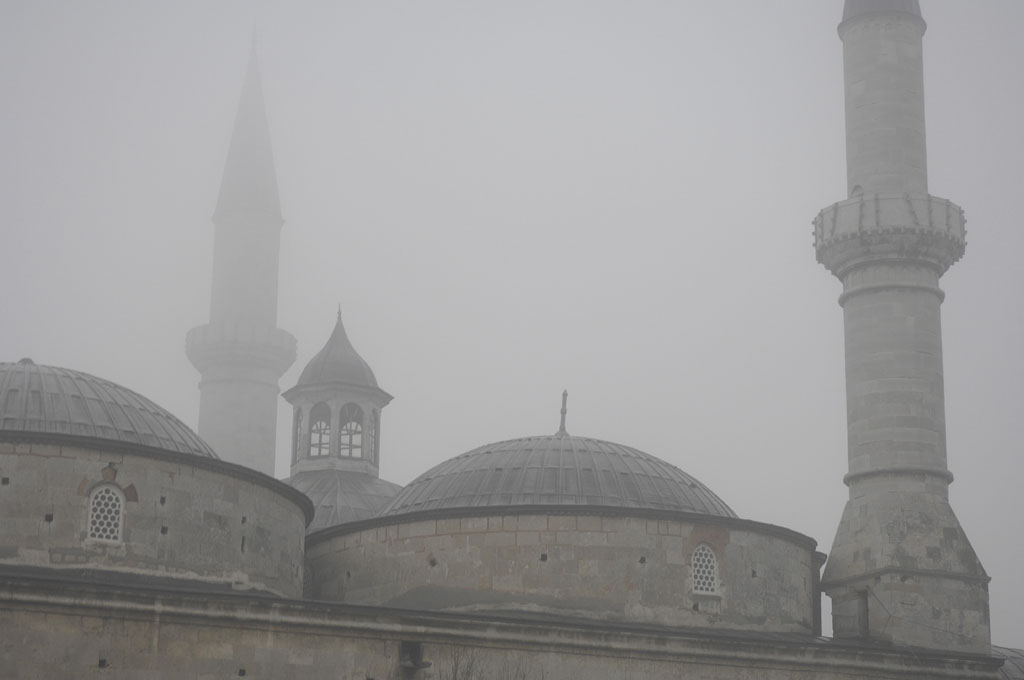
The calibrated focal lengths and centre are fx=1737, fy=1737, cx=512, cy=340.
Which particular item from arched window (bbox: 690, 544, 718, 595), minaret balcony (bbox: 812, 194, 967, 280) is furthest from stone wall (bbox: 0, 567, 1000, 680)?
minaret balcony (bbox: 812, 194, 967, 280)

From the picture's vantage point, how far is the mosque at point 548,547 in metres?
22.9

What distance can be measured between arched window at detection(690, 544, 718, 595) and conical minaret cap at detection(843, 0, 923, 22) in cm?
1188

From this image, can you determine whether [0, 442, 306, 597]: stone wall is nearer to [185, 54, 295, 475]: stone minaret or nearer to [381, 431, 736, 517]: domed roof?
[381, 431, 736, 517]: domed roof

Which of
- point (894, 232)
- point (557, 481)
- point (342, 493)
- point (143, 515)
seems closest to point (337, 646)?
point (143, 515)

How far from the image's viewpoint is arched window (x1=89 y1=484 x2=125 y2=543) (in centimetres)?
2417

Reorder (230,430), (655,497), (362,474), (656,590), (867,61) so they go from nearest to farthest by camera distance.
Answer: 1. (656,590)
2. (655,497)
3. (867,61)
4. (362,474)
5. (230,430)

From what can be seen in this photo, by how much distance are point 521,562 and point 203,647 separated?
6261 millimetres

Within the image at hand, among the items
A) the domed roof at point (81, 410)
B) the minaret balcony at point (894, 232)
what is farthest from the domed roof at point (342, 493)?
the minaret balcony at point (894, 232)

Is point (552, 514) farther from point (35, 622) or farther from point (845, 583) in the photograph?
point (35, 622)

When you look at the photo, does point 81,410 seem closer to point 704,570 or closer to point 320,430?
point 704,570

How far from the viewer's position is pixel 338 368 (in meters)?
42.3

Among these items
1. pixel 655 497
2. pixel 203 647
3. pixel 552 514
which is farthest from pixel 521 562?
pixel 203 647

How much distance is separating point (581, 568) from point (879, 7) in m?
13.3

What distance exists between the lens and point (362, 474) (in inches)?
1623
